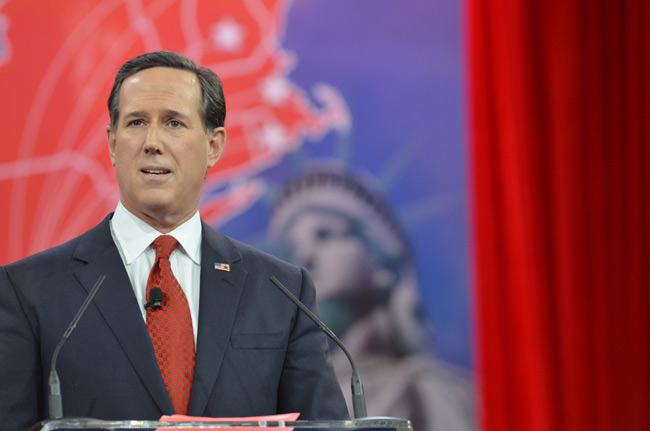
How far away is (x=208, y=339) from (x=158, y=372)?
0.13m

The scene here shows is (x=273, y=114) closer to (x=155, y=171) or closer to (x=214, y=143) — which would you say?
(x=214, y=143)

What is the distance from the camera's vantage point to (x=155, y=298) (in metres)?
1.71

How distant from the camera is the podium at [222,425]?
122 centimetres

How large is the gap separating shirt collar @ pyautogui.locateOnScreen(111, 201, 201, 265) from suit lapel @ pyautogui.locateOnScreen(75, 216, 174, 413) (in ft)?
0.10

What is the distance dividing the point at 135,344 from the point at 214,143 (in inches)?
22.7

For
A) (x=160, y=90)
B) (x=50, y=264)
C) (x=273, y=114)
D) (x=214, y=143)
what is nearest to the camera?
(x=50, y=264)

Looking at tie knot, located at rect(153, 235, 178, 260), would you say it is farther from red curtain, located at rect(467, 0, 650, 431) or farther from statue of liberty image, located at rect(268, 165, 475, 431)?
red curtain, located at rect(467, 0, 650, 431)

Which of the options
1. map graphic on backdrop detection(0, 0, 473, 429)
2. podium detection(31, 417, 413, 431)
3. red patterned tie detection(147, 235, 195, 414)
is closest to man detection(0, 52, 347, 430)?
red patterned tie detection(147, 235, 195, 414)

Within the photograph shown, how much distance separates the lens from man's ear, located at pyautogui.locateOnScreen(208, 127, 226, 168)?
6.62ft

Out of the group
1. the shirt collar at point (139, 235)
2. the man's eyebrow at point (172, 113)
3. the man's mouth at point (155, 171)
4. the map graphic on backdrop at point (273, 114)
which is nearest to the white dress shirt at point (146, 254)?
the shirt collar at point (139, 235)

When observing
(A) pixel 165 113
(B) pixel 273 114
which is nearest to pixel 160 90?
(A) pixel 165 113

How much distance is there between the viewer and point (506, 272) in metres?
3.38

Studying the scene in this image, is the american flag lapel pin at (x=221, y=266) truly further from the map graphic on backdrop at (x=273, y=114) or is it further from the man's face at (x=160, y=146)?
the map graphic on backdrop at (x=273, y=114)

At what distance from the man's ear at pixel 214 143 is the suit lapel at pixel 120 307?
33 centimetres
